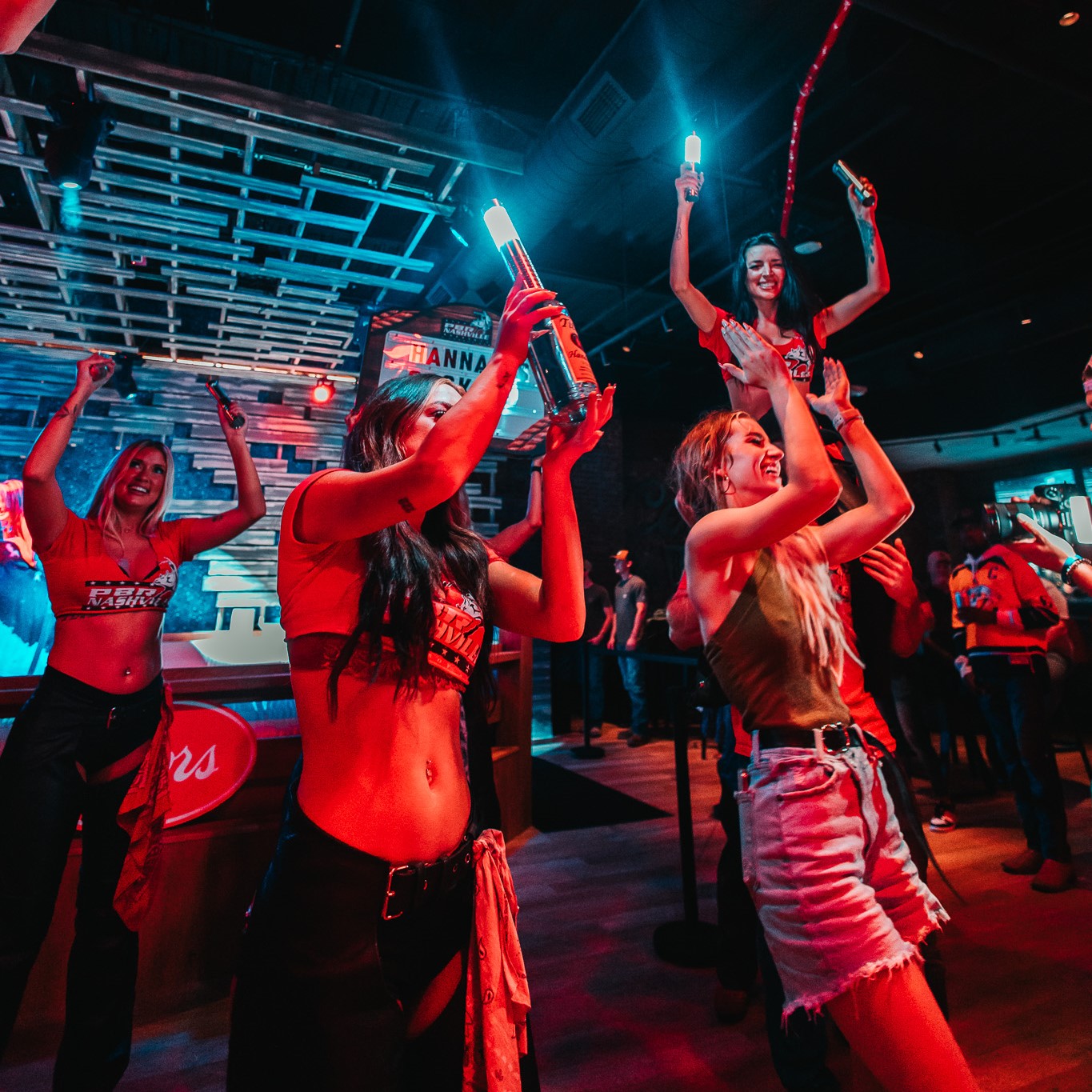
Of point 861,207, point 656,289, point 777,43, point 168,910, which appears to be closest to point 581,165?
point 777,43

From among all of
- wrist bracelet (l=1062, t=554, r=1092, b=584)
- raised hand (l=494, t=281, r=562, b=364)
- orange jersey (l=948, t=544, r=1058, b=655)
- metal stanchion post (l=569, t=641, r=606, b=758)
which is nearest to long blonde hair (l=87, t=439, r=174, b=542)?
raised hand (l=494, t=281, r=562, b=364)

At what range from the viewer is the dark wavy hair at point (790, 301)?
2.58 metres

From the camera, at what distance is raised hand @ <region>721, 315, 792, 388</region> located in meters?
1.45

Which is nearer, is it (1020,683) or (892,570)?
(892,570)

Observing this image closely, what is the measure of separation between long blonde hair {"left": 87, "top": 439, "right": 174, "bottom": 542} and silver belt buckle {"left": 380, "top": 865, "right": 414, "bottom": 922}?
6.03 feet

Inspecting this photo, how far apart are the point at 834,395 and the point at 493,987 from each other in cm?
164

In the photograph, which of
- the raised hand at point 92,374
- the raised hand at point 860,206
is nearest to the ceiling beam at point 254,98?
the raised hand at point 92,374

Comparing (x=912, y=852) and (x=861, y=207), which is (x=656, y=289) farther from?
(x=912, y=852)

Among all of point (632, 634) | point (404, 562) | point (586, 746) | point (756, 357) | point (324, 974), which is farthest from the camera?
point (632, 634)

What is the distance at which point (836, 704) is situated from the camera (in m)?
1.42

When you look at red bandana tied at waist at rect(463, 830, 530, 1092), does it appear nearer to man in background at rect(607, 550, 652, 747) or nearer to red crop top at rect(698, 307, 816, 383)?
red crop top at rect(698, 307, 816, 383)

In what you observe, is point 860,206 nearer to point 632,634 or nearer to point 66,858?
point 66,858

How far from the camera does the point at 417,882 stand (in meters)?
0.99

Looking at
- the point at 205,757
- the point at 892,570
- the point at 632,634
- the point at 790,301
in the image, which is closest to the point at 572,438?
the point at 892,570
